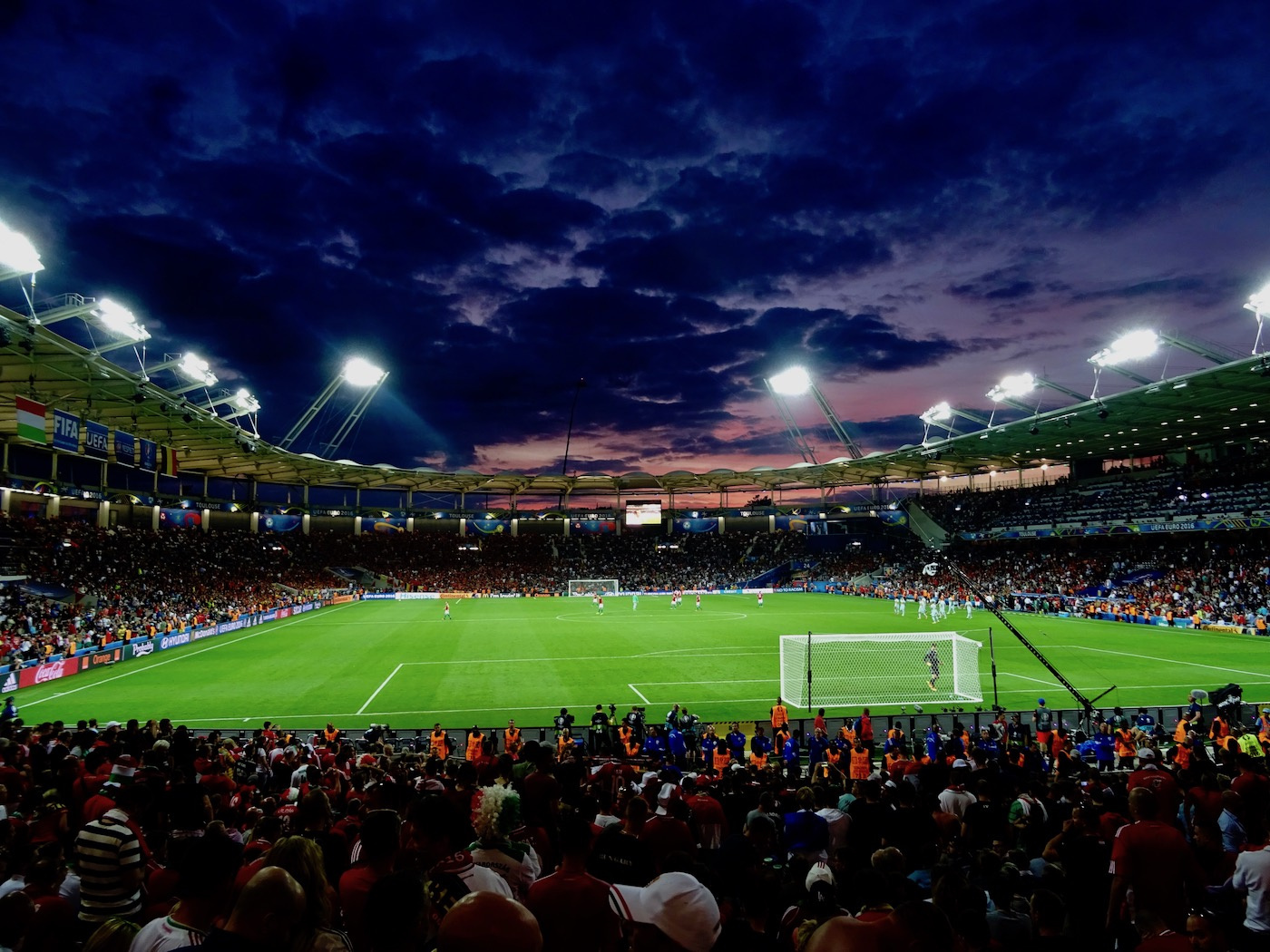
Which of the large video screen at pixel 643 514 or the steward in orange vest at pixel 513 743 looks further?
the large video screen at pixel 643 514

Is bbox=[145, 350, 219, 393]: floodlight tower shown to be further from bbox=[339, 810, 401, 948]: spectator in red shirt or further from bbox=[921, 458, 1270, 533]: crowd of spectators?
bbox=[921, 458, 1270, 533]: crowd of spectators

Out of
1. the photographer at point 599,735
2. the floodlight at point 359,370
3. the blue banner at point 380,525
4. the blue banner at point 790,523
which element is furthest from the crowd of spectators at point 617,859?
the blue banner at point 790,523

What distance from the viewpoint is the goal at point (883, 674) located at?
22.4 metres

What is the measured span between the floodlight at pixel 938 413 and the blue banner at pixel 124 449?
49862 mm

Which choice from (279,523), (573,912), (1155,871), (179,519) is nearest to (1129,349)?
(1155,871)

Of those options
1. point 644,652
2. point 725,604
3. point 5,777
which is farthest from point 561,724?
point 725,604

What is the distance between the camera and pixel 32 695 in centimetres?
2373

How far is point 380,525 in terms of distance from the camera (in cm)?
8200

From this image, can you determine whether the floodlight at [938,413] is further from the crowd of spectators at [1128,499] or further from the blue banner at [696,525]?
the blue banner at [696,525]

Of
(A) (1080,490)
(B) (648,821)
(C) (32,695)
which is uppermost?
(A) (1080,490)

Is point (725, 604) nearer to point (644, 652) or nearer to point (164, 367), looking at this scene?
point (644, 652)

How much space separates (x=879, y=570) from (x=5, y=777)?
73529 mm

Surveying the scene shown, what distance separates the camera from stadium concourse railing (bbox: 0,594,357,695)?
24.6m

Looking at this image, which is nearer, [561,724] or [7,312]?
[561,724]
